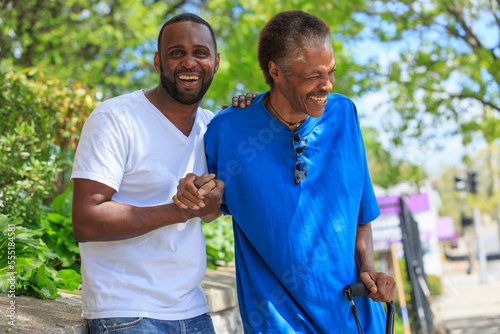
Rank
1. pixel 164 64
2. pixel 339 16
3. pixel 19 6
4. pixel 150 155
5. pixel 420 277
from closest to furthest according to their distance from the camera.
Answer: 1. pixel 150 155
2. pixel 164 64
3. pixel 420 277
4. pixel 339 16
5. pixel 19 6

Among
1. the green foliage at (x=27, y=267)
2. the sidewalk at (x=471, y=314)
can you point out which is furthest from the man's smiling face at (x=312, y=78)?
the sidewalk at (x=471, y=314)

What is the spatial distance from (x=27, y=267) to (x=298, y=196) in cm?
168

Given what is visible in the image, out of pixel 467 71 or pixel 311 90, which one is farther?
pixel 467 71

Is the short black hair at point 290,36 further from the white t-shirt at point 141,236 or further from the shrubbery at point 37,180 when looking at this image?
the shrubbery at point 37,180

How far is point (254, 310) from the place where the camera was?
2.46 meters

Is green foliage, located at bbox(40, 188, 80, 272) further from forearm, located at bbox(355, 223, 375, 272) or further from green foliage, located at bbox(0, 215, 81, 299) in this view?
forearm, located at bbox(355, 223, 375, 272)

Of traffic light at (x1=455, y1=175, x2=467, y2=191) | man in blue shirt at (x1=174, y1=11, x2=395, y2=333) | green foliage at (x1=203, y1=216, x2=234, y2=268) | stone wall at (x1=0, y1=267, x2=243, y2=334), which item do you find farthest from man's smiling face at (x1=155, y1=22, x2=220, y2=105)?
traffic light at (x1=455, y1=175, x2=467, y2=191)

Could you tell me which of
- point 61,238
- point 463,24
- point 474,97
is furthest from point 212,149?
point 463,24

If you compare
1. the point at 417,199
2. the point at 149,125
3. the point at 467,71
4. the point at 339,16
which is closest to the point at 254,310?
the point at 149,125

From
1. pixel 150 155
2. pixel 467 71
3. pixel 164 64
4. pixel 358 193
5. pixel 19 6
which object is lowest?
pixel 358 193

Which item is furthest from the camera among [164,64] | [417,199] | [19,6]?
[417,199]

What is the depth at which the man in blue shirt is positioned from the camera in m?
2.40

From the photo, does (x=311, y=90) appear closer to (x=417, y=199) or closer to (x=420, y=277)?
(x=420, y=277)

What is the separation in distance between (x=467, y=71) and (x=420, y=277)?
17.0 ft
